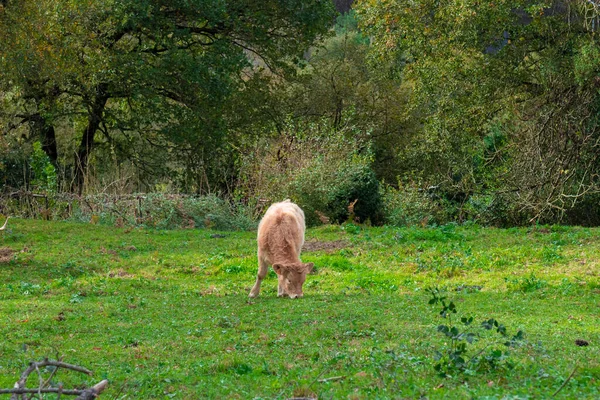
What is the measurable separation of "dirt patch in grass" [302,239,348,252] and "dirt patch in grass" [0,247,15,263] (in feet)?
23.6

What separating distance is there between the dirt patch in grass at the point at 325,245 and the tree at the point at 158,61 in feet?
32.6

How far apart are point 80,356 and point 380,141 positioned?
30.5 metres

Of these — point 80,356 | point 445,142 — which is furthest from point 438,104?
point 80,356

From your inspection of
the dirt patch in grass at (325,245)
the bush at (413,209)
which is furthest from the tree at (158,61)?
the dirt patch in grass at (325,245)

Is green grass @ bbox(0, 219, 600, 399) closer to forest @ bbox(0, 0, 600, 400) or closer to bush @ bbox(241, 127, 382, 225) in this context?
forest @ bbox(0, 0, 600, 400)

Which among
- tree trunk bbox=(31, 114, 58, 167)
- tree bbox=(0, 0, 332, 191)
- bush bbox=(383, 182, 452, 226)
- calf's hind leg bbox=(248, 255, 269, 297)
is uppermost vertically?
tree bbox=(0, 0, 332, 191)

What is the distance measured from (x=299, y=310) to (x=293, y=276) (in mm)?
1434

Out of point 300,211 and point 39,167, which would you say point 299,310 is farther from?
point 39,167

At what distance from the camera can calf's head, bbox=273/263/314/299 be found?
565 inches

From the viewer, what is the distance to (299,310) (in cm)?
1309

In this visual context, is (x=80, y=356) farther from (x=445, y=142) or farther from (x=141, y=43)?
(x=141, y=43)

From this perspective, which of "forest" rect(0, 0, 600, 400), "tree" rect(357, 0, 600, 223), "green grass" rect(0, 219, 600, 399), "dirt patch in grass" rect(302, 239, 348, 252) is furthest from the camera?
"tree" rect(357, 0, 600, 223)

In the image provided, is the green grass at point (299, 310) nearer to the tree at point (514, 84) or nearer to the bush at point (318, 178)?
the bush at point (318, 178)

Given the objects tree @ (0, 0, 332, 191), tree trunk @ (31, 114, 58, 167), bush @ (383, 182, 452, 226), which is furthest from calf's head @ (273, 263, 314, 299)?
tree trunk @ (31, 114, 58, 167)
